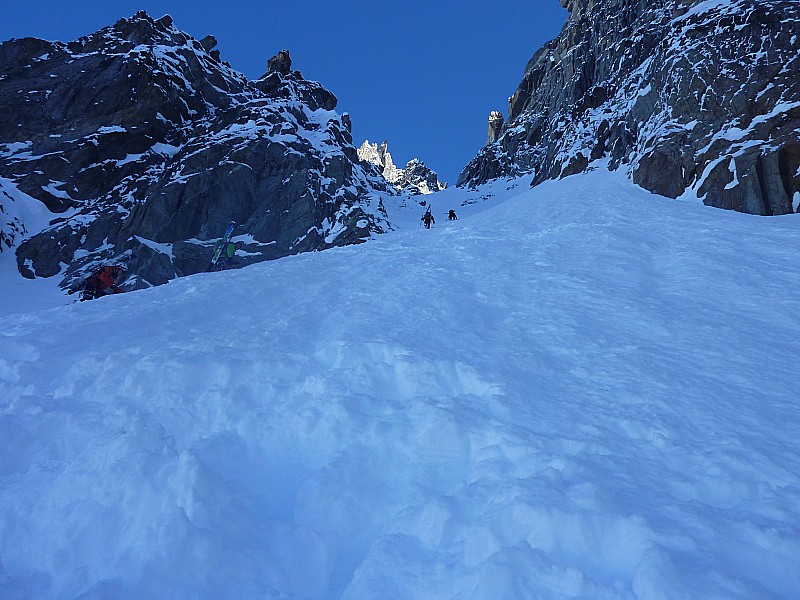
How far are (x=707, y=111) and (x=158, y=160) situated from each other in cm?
4848

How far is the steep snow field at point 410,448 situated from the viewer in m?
3.31

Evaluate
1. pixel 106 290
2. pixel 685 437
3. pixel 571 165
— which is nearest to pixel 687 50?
pixel 571 165

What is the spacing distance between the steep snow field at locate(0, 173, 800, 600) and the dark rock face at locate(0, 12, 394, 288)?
32.4m

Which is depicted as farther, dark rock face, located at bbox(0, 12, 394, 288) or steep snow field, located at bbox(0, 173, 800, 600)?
dark rock face, located at bbox(0, 12, 394, 288)

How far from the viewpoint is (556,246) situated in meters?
12.2

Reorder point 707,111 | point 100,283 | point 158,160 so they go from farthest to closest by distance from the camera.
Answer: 1. point 158,160
2. point 707,111
3. point 100,283

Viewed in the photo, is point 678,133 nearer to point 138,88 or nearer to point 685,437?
point 685,437

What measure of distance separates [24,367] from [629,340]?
26.8 feet

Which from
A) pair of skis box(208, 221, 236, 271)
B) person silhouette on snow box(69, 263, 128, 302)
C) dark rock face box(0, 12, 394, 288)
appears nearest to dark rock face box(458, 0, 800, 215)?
pair of skis box(208, 221, 236, 271)

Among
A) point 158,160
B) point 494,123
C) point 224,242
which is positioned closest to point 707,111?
point 224,242

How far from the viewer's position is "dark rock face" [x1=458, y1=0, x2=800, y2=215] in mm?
18281

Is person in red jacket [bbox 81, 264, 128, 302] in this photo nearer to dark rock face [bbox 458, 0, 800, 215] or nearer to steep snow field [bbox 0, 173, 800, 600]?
steep snow field [bbox 0, 173, 800, 600]

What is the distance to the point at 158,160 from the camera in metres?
48.8

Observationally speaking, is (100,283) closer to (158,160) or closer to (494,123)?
(158,160)
